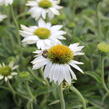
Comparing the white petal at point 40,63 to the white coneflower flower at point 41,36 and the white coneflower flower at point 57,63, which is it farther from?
the white coneflower flower at point 41,36

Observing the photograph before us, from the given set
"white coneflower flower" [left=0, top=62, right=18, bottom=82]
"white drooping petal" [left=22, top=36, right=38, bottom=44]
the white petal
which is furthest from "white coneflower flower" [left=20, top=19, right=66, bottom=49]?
the white petal

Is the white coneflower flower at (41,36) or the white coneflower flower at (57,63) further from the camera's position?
the white coneflower flower at (41,36)

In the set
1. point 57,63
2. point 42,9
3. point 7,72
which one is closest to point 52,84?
point 7,72

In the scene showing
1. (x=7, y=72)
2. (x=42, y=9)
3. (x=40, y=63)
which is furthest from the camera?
(x=42, y=9)

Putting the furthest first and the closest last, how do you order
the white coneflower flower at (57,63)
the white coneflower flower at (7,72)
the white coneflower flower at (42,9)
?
the white coneflower flower at (42,9), the white coneflower flower at (7,72), the white coneflower flower at (57,63)

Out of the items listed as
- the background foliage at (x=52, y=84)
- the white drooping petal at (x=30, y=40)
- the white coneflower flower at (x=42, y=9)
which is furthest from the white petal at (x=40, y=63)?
the white coneflower flower at (x=42, y=9)

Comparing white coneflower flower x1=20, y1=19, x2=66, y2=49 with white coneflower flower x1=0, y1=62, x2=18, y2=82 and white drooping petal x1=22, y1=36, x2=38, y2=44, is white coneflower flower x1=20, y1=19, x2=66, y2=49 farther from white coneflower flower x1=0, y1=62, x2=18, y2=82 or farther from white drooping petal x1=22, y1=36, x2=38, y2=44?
white coneflower flower x1=0, y1=62, x2=18, y2=82

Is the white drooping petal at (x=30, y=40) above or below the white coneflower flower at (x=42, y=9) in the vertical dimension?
below

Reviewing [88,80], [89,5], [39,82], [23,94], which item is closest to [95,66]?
[88,80]

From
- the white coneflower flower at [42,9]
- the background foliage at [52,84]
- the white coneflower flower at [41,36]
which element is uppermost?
the white coneflower flower at [42,9]

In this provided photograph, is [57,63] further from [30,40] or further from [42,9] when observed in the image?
[42,9]
